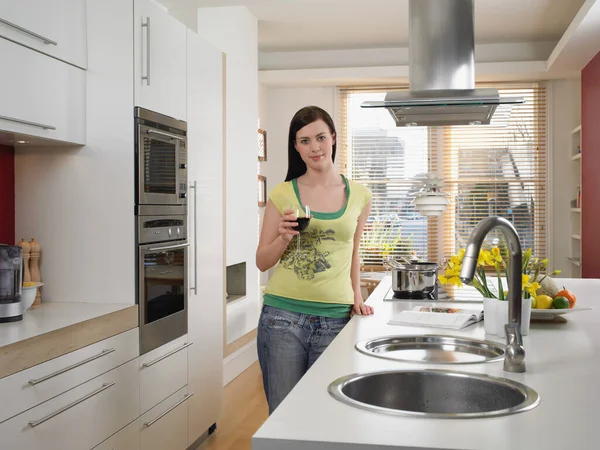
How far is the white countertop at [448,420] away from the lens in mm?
1072

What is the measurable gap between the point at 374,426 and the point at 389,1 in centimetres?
490

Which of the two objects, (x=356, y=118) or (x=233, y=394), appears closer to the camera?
(x=233, y=394)

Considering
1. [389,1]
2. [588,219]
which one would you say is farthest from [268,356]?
[588,219]

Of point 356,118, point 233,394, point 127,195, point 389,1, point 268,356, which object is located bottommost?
point 233,394

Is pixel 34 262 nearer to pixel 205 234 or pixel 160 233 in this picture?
pixel 160 233

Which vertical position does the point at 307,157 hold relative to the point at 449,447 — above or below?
above

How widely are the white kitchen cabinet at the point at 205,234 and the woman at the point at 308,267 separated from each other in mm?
1200

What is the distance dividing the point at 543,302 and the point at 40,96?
6.60 feet

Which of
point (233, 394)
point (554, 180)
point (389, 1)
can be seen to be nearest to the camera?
point (233, 394)

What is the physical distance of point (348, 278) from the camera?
2.49 metres

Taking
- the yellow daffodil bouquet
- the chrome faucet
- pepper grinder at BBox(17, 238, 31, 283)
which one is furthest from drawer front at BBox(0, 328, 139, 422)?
the chrome faucet

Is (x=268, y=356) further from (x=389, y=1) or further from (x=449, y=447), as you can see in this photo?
(x=389, y=1)

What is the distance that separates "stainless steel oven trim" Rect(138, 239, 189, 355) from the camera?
3002 millimetres

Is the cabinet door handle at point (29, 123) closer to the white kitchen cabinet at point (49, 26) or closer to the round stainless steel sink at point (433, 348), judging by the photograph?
the white kitchen cabinet at point (49, 26)
